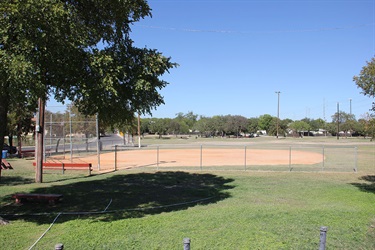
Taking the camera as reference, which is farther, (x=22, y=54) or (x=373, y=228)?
(x=373, y=228)

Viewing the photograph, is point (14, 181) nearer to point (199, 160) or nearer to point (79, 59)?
point (79, 59)

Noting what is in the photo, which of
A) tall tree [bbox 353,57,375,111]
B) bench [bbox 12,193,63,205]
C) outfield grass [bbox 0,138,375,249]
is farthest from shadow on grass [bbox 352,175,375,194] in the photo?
bench [bbox 12,193,63,205]

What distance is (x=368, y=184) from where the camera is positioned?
1598 cm

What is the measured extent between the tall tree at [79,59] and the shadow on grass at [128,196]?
9.33 feet

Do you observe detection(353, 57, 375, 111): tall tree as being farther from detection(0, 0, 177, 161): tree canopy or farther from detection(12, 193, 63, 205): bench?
detection(12, 193, 63, 205): bench

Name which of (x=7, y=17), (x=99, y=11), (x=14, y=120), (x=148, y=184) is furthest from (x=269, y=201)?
(x=14, y=120)

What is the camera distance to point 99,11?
9992 millimetres

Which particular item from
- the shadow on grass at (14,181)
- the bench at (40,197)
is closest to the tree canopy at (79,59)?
the bench at (40,197)

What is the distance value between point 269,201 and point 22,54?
8709 millimetres

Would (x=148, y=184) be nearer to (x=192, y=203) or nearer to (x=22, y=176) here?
(x=192, y=203)

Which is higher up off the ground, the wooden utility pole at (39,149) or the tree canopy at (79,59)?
the tree canopy at (79,59)

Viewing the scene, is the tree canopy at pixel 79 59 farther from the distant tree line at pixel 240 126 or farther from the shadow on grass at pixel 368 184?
the distant tree line at pixel 240 126

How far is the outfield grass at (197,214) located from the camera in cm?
719

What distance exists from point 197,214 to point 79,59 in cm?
536
